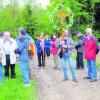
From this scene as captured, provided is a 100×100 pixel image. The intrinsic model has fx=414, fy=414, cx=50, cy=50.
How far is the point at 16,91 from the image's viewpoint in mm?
12672

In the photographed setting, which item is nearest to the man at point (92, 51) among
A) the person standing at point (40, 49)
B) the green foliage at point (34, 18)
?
the person standing at point (40, 49)

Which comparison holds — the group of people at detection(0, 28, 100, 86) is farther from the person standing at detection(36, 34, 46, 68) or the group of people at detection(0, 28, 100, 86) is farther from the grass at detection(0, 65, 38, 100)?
the person standing at detection(36, 34, 46, 68)

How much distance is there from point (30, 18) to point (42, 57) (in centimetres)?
3822

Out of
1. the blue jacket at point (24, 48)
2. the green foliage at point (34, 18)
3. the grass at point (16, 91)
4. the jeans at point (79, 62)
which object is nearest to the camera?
the grass at point (16, 91)

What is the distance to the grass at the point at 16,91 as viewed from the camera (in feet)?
38.6

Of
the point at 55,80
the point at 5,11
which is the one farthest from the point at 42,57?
the point at 5,11

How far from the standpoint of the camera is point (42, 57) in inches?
813

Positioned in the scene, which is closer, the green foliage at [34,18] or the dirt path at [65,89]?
the dirt path at [65,89]

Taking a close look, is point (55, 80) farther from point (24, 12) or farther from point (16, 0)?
point (16, 0)

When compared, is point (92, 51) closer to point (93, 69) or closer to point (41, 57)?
point (93, 69)

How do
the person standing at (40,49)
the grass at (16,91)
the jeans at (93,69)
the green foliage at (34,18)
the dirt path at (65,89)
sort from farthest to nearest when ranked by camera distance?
the green foliage at (34,18)
the person standing at (40,49)
the jeans at (93,69)
the dirt path at (65,89)
the grass at (16,91)

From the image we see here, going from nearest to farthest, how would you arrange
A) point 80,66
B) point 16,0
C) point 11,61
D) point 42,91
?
point 42,91
point 11,61
point 80,66
point 16,0

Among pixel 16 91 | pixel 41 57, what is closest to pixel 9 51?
pixel 16 91

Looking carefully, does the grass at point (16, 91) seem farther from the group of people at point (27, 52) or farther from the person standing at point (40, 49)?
the person standing at point (40, 49)
